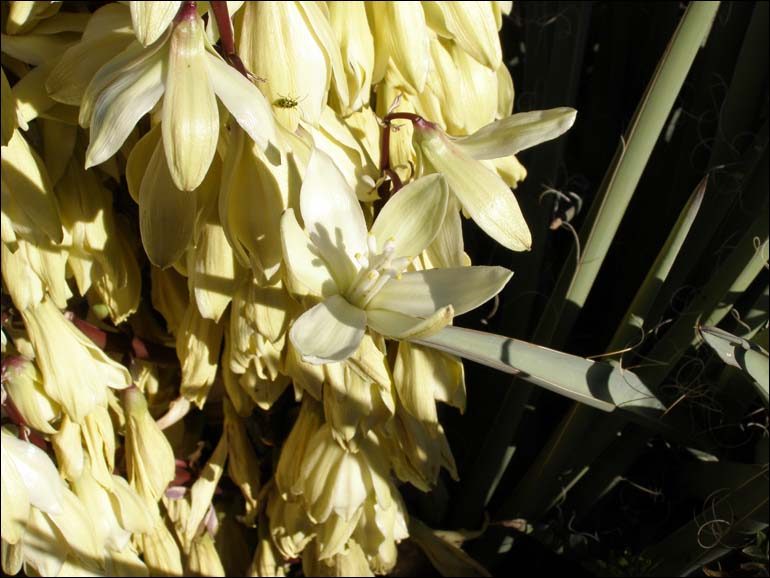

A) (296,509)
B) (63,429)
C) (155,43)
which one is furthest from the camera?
(296,509)

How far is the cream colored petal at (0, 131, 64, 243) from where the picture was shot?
563mm

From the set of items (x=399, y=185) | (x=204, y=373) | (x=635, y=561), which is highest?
(x=399, y=185)

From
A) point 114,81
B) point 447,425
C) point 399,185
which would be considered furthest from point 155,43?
point 447,425

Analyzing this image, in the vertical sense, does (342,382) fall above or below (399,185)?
below

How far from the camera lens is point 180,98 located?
1.51 feet

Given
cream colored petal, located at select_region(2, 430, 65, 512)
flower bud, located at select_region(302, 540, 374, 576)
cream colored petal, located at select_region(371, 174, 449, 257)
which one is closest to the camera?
cream colored petal, located at select_region(371, 174, 449, 257)

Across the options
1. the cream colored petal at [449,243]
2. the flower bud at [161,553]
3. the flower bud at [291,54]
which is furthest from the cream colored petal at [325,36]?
the flower bud at [161,553]

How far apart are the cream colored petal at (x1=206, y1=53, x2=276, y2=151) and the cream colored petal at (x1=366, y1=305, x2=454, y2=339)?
0.13m

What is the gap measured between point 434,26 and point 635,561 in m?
0.61

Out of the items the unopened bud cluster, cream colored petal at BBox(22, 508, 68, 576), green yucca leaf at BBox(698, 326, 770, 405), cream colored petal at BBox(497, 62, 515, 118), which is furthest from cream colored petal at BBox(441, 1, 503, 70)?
cream colored petal at BBox(22, 508, 68, 576)

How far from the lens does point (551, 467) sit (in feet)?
2.82

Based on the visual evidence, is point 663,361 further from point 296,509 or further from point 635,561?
point 296,509

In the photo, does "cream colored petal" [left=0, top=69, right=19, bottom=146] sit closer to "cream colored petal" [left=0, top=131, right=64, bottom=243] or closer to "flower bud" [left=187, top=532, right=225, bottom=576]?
"cream colored petal" [left=0, top=131, right=64, bottom=243]

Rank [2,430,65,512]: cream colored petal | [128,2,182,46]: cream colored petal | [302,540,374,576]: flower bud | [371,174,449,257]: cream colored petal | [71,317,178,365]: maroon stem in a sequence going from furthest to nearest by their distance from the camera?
1. [302,540,374,576]: flower bud
2. [71,317,178,365]: maroon stem
3. [2,430,65,512]: cream colored petal
4. [371,174,449,257]: cream colored petal
5. [128,2,182,46]: cream colored petal
